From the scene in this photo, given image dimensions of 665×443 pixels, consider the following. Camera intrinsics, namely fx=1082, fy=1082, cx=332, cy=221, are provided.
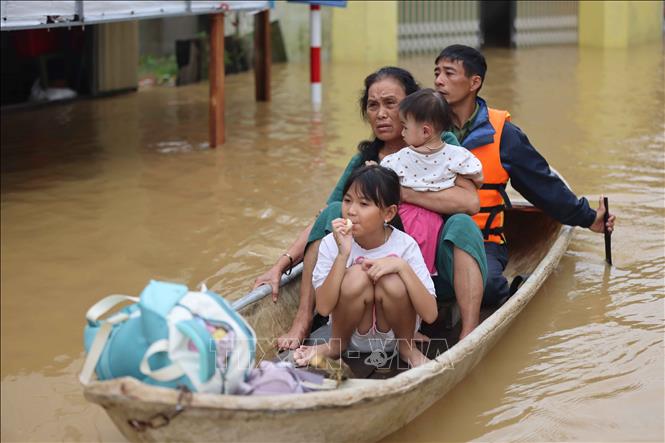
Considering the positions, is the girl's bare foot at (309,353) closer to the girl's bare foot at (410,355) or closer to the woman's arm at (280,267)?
the girl's bare foot at (410,355)

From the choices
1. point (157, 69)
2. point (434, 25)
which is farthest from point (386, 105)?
point (434, 25)

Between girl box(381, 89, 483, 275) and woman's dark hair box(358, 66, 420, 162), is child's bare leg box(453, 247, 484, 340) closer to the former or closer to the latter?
girl box(381, 89, 483, 275)

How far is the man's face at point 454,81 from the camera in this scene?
4918 mm

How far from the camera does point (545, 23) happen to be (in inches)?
687

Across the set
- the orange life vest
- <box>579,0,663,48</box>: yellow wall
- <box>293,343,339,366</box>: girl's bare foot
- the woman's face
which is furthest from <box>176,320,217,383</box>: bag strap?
<box>579,0,663,48</box>: yellow wall

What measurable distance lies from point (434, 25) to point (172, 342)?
13.6 metres

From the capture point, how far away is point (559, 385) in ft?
14.5

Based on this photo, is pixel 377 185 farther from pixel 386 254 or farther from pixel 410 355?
pixel 410 355

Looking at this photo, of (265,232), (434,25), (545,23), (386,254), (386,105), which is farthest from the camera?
(545,23)

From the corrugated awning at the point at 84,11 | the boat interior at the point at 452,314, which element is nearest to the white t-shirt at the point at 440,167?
the boat interior at the point at 452,314

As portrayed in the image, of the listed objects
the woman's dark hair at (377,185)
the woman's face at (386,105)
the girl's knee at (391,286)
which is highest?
the woman's face at (386,105)

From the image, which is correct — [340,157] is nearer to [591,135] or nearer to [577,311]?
[591,135]

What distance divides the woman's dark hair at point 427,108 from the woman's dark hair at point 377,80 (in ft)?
1.20

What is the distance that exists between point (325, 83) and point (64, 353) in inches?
329
